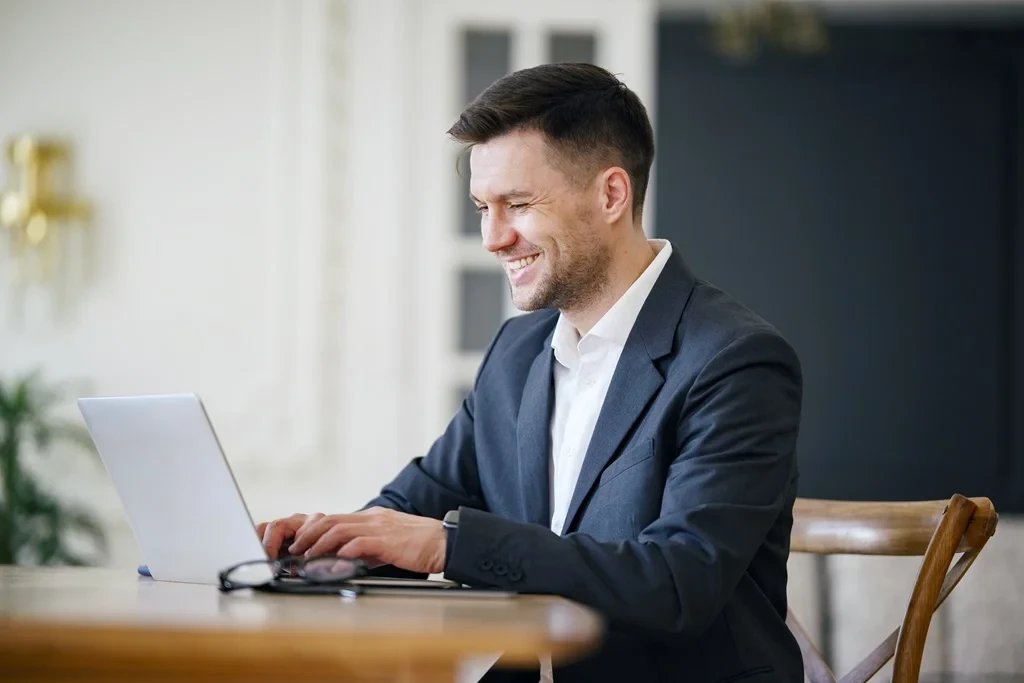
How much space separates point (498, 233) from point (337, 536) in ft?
2.33

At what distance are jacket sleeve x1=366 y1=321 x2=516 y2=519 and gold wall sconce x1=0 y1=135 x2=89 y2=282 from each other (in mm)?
2821

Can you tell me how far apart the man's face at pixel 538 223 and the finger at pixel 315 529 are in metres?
0.66

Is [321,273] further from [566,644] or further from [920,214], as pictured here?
[566,644]

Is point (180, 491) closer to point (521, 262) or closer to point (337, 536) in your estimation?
point (337, 536)

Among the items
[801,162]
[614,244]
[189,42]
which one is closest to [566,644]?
[614,244]

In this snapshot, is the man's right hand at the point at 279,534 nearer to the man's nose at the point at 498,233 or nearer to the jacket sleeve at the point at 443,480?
the jacket sleeve at the point at 443,480

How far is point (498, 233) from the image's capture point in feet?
6.00

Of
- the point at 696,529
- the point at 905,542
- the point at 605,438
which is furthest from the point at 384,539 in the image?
the point at 905,542

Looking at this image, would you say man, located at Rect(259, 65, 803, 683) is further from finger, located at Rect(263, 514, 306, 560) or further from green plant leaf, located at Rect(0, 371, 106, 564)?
green plant leaf, located at Rect(0, 371, 106, 564)

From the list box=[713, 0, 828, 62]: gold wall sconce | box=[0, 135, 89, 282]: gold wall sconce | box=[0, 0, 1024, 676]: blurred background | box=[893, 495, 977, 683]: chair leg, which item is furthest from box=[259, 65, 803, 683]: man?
box=[0, 135, 89, 282]: gold wall sconce

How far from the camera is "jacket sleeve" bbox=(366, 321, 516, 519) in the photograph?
1854 millimetres

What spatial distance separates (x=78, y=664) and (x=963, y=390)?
179 inches

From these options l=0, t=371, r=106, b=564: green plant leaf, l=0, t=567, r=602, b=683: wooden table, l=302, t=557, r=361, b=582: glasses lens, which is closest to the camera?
l=0, t=567, r=602, b=683: wooden table

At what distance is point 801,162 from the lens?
15.9 feet
